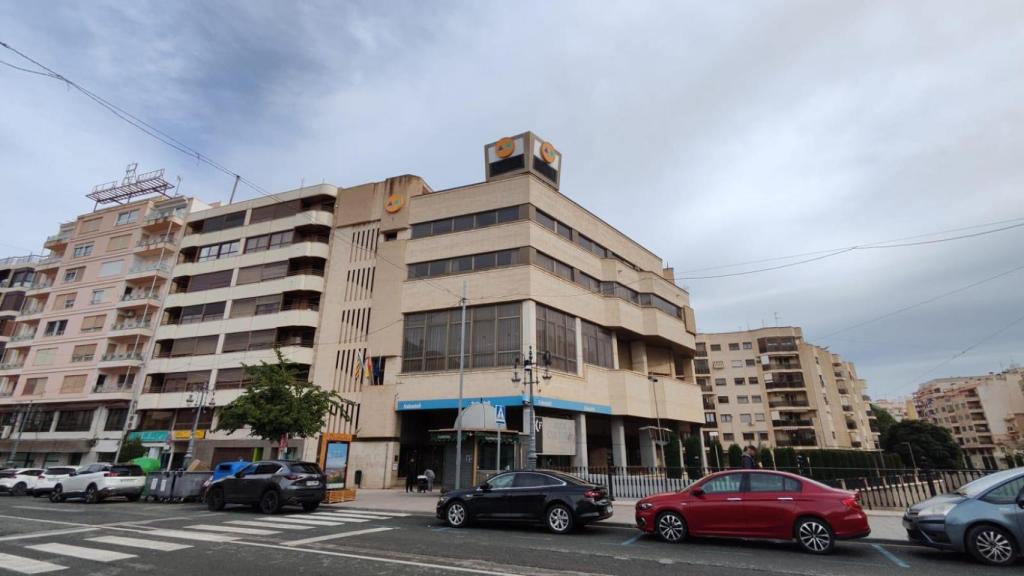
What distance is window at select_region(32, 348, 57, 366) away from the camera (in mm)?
44844

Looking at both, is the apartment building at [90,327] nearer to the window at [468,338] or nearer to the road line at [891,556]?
the window at [468,338]

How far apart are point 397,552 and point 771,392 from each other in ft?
228

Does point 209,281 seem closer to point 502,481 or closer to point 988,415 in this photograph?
point 502,481

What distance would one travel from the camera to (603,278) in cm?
3569

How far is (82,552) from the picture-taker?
902 cm

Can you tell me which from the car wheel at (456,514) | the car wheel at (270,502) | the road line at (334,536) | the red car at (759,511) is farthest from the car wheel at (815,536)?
the car wheel at (270,502)

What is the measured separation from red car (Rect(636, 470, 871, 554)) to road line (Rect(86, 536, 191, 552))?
9516 mm

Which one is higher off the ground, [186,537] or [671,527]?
[671,527]

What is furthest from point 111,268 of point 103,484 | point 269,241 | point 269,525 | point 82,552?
point 82,552

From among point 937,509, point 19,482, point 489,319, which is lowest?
point 19,482

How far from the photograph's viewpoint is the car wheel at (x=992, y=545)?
311 inches

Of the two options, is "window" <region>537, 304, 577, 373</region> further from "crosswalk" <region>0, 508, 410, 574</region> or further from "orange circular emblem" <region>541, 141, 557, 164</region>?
"crosswalk" <region>0, 508, 410, 574</region>

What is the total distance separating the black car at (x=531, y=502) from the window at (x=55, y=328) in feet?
172

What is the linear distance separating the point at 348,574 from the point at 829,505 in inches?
337
